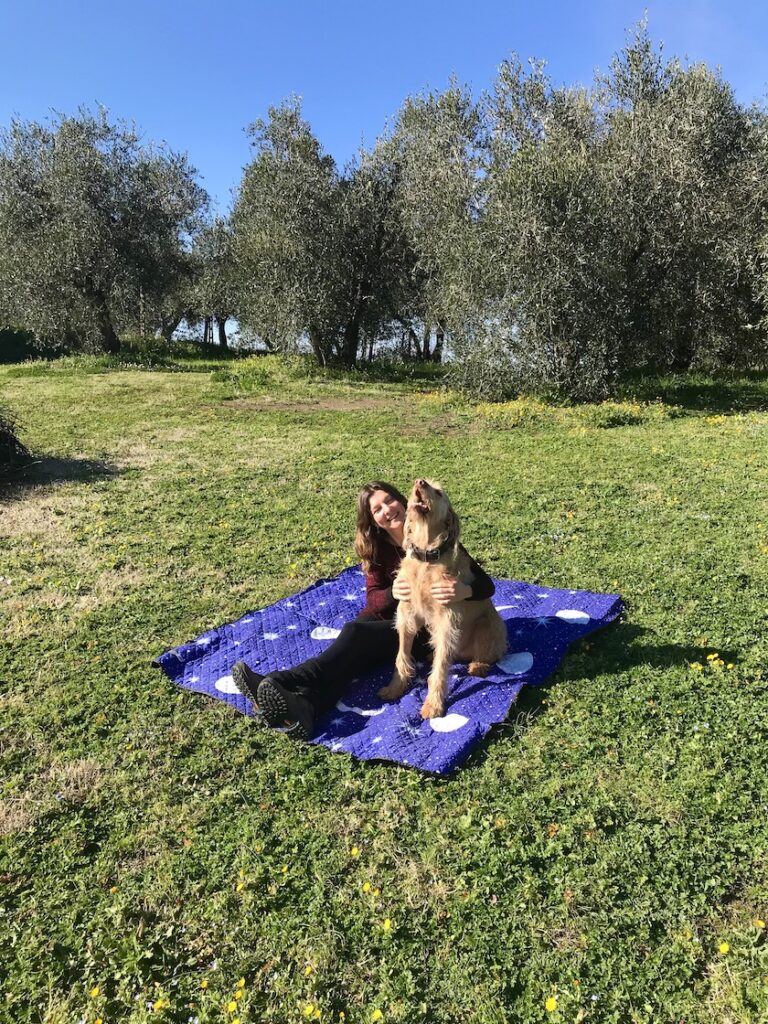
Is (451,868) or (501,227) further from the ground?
(501,227)

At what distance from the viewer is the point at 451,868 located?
2732 millimetres

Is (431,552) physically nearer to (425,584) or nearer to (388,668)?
(425,584)

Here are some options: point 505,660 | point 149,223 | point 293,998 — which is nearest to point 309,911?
point 293,998

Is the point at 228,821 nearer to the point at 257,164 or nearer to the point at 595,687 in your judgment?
the point at 595,687

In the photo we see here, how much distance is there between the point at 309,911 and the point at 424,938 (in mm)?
468

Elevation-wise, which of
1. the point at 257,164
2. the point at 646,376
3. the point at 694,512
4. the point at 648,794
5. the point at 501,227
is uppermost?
the point at 257,164

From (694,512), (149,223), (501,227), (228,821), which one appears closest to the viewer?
(228,821)

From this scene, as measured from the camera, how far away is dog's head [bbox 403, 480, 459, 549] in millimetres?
3383

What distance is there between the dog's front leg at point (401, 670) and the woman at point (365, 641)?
8.4 inches

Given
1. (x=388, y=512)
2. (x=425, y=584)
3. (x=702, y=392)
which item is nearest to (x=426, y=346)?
(x=702, y=392)

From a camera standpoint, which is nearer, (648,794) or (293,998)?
(293,998)

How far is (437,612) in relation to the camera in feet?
11.9

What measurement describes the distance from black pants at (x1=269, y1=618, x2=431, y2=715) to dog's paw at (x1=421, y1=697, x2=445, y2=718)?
0.50 meters

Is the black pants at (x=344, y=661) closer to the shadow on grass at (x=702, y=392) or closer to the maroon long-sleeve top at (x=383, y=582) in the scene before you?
the maroon long-sleeve top at (x=383, y=582)
